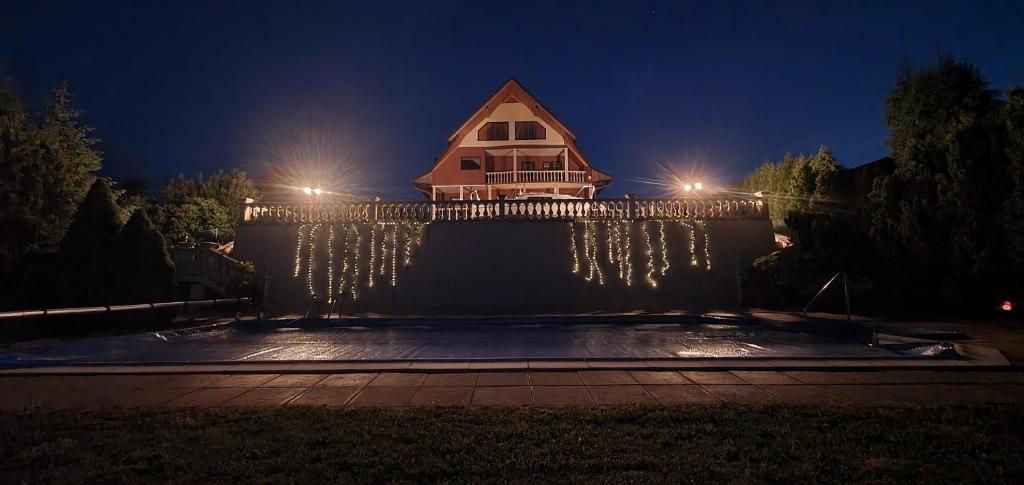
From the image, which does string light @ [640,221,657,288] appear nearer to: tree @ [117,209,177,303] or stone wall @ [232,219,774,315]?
stone wall @ [232,219,774,315]

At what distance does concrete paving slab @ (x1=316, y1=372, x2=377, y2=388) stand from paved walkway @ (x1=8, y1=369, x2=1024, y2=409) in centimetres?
1

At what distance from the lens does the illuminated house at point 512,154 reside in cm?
3388

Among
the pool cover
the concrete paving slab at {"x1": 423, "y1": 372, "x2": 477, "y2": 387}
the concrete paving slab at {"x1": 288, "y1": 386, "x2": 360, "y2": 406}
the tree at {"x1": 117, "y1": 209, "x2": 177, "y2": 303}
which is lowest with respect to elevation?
the concrete paving slab at {"x1": 288, "y1": 386, "x2": 360, "y2": 406}

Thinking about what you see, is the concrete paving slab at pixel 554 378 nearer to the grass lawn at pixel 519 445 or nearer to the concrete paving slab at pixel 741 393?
the grass lawn at pixel 519 445

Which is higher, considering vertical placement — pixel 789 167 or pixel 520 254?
pixel 789 167

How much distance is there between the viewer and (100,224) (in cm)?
1309

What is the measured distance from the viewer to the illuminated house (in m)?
33.9

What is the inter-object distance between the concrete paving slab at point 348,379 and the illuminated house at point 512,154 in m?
26.8

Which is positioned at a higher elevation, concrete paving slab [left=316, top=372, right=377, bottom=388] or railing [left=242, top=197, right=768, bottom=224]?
railing [left=242, top=197, right=768, bottom=224]

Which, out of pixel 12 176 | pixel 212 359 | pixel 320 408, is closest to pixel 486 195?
pixel 12 176

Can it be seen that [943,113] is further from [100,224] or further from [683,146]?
[100,224]

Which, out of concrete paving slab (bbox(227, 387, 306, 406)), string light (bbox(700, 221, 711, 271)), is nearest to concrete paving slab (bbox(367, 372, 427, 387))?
concrete paving slab (bbox(227, 387, 306, 406))

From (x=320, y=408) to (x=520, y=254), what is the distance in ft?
40.6

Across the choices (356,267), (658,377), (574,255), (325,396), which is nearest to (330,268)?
(356,267)
